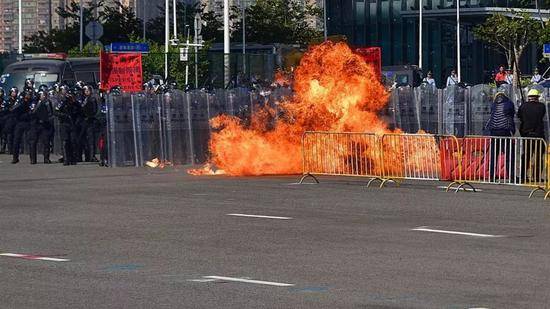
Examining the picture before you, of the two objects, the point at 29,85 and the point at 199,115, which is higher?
the point at 29,85

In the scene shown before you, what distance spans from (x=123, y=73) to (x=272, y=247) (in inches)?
838

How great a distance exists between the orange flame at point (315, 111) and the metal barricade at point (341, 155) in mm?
1756

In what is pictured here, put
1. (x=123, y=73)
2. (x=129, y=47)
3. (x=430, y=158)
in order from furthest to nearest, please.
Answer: (x=129, y=47), (x=123, y=73), (x=430, y=158)

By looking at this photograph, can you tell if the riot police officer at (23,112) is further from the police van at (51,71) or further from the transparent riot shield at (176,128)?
the police van at (51,71)

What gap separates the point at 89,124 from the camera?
35.0m

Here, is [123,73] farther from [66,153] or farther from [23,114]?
[66,153]

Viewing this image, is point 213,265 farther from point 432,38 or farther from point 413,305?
point 432,38

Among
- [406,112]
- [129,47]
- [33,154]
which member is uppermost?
[129,47]

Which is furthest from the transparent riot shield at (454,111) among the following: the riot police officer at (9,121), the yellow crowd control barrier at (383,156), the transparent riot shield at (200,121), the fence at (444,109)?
the riot police officer at (9,121)

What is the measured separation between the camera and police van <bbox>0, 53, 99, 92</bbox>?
46.7 m

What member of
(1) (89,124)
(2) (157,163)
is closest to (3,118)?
(1) (89,124)

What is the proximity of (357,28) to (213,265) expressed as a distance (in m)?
85.5

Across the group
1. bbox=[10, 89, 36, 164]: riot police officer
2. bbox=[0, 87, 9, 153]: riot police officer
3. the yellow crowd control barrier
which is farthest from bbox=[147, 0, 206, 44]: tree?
the yellow crowd control barrier

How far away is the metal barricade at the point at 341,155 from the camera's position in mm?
25969
